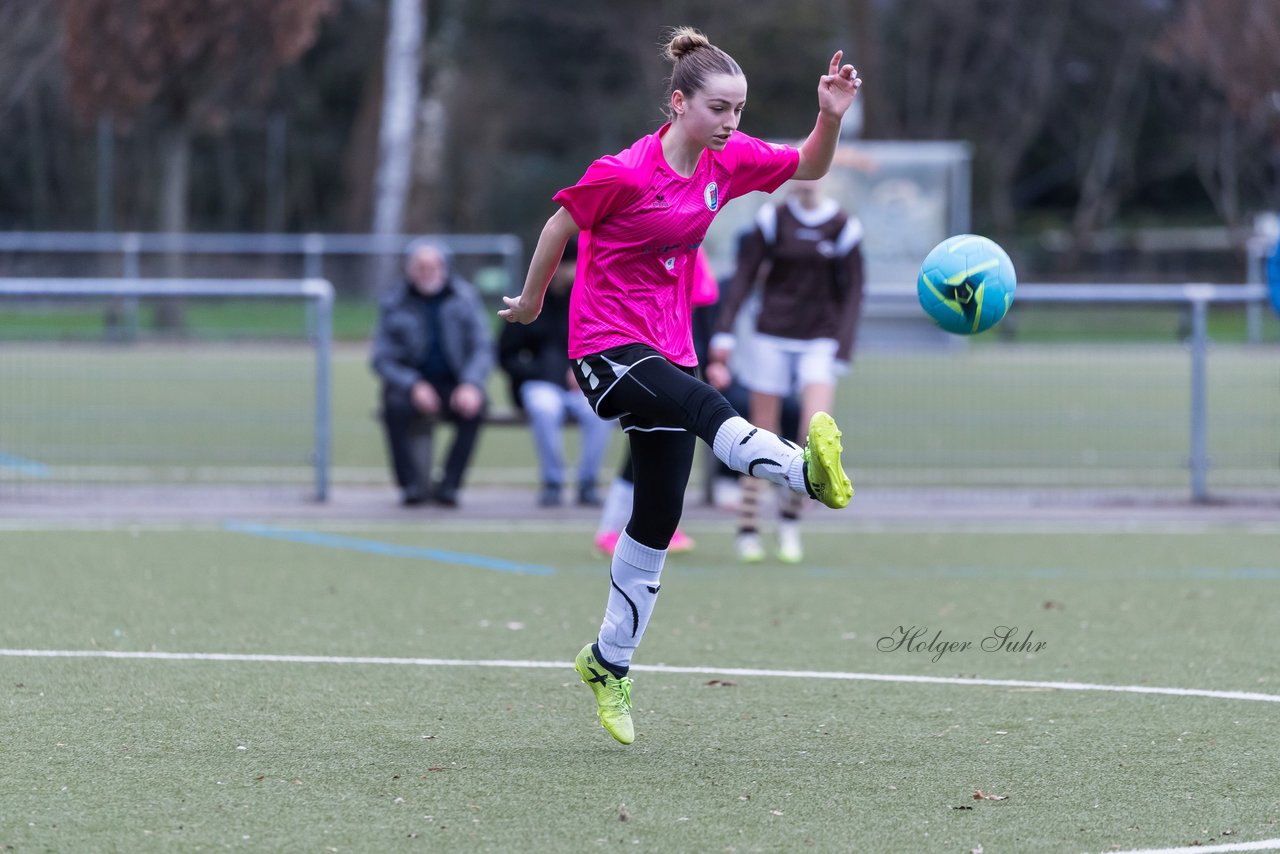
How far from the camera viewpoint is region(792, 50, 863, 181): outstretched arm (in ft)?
19.1

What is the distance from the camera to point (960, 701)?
6.35m

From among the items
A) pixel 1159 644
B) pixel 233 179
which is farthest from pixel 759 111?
pixel 1159 644

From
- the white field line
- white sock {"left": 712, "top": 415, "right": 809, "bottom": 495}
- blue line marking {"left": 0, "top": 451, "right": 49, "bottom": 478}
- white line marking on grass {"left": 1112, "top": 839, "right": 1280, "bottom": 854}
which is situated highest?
white sock {"left": 712, "top": 415, "right": 809, "bottom": 495}

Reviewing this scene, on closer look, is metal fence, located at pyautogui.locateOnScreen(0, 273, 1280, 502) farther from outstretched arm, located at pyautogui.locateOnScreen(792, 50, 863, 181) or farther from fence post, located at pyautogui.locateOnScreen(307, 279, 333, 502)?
outstretched arm, located at pyautogui.locateOnScreen(792, 50, 863, 181)

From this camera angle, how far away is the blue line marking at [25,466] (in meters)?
13.0

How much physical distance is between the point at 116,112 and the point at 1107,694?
28.3m

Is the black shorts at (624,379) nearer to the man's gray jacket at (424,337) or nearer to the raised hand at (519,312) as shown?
the raised hand at (519,312)

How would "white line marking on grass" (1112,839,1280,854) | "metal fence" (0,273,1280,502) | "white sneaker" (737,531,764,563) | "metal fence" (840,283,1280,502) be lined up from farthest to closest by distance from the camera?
1. "metal fence" (840,283,1280,502)
2. "metal fence" (0,273,1280,502)
3. "white sneaker" (737,531,764,563)
4. "white line marking on grass" (1112,839,1280,854)

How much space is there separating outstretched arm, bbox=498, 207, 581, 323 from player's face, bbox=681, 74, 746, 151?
458 millimetres

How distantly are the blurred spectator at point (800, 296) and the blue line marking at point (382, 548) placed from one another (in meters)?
1.48

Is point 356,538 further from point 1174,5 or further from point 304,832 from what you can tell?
point 1174,5

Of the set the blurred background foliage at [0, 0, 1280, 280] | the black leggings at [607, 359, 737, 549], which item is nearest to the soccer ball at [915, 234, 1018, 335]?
the black leggings at [607, 359, 737, 549]

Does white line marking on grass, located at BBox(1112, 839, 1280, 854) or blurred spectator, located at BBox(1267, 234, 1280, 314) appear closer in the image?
white line marking on grass, located at BBox(1112, 839, 1280, 854)

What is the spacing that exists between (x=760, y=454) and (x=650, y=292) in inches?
28.2
